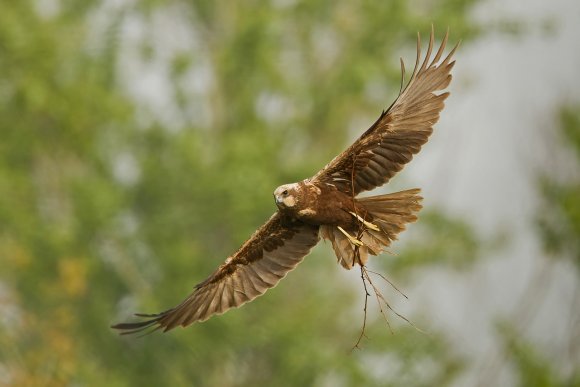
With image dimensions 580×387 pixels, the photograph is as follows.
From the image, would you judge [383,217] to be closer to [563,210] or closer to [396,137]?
[396,137]

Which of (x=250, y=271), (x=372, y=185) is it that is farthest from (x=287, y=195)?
(x=250, y=271)

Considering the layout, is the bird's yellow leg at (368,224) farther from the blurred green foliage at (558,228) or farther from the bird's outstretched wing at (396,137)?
the blurred green foliage at (558,228)

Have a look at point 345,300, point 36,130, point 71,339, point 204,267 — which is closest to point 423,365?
A: point 345,300

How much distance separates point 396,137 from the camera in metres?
6.94

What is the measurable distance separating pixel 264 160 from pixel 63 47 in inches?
132

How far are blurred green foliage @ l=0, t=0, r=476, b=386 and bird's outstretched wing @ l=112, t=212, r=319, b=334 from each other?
9807 millimetres

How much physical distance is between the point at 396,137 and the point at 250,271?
1.20 meters

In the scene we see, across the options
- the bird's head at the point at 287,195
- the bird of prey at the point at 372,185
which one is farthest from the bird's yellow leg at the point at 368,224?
the bird's head at the point at 287,195

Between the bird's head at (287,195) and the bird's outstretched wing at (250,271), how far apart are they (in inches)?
20.3

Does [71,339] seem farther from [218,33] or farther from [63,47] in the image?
[218,33]

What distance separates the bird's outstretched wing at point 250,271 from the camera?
736 centimetres

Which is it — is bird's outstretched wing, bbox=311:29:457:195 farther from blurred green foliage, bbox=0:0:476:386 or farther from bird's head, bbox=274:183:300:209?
blurred green foliage, bbox=0:0:476:386

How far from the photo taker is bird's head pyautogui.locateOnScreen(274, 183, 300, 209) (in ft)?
21.9

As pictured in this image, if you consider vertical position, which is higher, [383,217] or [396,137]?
[396,137]
